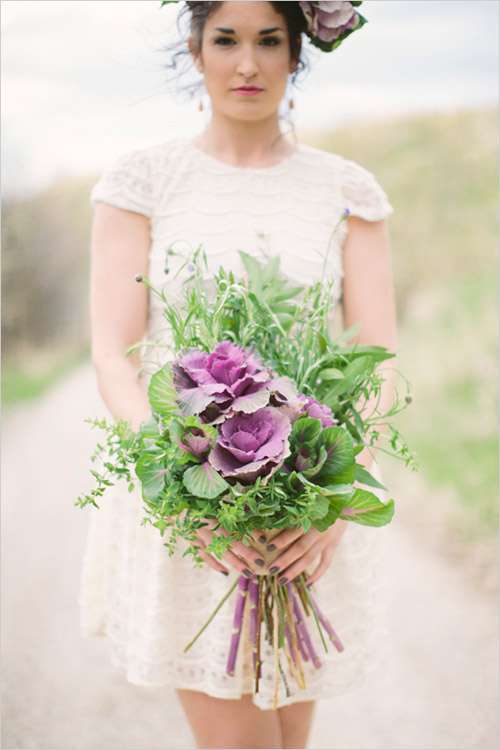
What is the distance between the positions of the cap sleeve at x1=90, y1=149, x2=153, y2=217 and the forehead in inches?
11.5

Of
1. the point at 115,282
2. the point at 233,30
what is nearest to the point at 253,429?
the point at 115,282

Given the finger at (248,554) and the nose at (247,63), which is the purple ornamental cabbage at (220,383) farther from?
the nose at (247,63)

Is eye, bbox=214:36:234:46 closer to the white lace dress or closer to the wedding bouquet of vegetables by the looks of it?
the white lace dress

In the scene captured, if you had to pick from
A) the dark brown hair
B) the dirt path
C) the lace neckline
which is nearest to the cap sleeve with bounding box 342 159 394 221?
the lace neckline

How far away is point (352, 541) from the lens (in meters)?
1.51

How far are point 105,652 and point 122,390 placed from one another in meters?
1.46

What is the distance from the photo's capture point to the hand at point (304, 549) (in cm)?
121

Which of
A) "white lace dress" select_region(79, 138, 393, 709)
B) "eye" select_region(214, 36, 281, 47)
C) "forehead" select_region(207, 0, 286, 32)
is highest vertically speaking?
"forehead" select_region(207, 0, 286, 32)

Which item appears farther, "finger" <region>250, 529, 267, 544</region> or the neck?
the neck

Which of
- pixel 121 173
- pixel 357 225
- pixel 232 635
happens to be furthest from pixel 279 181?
pixel 232 635

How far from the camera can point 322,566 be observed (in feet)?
4.47

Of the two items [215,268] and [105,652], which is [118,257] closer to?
[215,268]

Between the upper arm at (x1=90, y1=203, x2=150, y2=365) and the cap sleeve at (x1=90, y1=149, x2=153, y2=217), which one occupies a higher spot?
the cap sleeve at (x1=90, y1=149, x2=153, y2=217)

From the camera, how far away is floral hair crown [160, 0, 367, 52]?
1.43 metres
